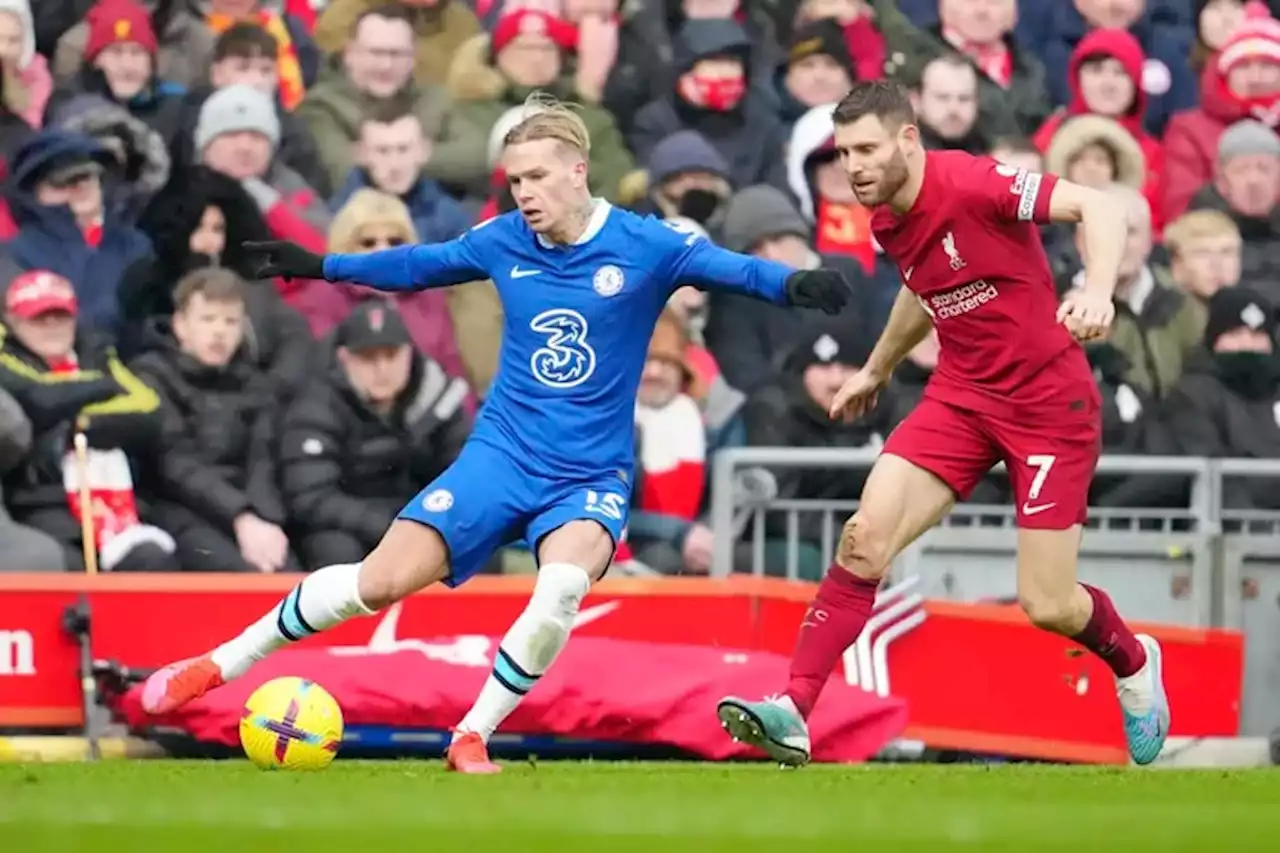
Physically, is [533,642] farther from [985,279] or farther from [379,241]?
[379,241]

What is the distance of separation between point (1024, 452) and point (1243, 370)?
17.3 feet

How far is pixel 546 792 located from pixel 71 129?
6.71m

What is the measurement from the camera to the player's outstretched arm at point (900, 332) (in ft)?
33.4

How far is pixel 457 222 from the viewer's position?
14.4 meters

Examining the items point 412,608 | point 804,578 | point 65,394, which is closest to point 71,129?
point 65,394

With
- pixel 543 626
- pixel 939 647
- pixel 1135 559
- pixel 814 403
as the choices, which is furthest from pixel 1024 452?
pixel 814 403

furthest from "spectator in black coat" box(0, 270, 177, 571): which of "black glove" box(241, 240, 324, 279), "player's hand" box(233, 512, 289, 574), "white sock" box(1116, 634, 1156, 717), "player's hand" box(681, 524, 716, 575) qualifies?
"white sock" box(1116, 634, 1156, 717)

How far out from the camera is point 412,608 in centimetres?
1312

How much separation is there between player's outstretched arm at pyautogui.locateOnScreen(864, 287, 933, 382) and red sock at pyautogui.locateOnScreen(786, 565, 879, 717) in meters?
0.83

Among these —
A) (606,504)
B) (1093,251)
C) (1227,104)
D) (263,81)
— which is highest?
(263,81)

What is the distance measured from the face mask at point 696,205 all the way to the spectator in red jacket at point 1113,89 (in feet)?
7.78

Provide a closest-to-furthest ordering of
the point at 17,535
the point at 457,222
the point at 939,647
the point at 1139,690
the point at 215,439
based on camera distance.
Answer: the point at 1139,690, the point at 17,535, the point at 939,647, the point at 215,439, the point at 457,222

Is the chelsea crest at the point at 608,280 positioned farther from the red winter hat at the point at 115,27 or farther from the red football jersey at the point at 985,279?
the red winter hat at the point at 115,27

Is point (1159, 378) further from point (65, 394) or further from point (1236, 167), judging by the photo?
point (65, 394)
